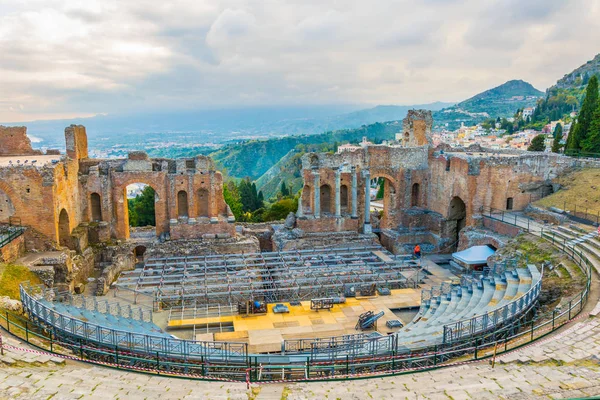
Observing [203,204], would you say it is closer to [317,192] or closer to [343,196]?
[317,192]

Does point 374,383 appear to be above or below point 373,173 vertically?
below

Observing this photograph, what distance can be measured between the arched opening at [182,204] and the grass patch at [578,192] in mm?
23175

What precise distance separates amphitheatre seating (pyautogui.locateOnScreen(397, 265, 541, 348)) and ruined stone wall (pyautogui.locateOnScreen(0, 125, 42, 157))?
26.9m

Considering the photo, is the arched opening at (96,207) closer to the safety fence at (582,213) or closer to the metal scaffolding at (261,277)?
the metal scaffolding at (261,277)

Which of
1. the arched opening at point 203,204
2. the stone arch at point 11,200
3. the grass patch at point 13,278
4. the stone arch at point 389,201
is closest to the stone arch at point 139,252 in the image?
the arched opening at point 203,204

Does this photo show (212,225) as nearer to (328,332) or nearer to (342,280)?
(342,280)

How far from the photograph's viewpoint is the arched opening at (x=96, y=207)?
102 feet

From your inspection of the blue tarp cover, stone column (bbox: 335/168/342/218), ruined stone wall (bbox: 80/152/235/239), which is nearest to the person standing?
the blue tarp cover

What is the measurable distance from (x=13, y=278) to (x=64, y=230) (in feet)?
23.2

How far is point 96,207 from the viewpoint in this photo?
31094mm

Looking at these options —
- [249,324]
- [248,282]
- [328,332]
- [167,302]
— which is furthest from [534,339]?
[167,302]

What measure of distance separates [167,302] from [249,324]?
4747mm

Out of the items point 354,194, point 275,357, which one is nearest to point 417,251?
point 354,194

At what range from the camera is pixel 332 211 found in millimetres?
34000
